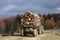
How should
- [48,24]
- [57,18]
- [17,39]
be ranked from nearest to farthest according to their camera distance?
[17,39]
[48,24]
[57,18]

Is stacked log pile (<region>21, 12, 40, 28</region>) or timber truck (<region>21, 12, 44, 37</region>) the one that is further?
stacked log pile (<region>21, 12, 40, 28</region>)

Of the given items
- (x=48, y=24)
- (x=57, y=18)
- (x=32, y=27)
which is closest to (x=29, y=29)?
(x=32, y=27)

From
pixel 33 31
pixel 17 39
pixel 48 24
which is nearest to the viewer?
pixel 17 39

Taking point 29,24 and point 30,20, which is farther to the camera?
point 30,20

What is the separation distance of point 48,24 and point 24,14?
52339 mm

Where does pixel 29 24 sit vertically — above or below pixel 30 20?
below

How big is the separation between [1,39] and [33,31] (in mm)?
5508

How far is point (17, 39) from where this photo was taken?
1136 inches

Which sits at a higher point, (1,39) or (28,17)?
(28,17)

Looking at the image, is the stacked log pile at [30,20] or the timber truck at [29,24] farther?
the stacked log pile at [30,20]

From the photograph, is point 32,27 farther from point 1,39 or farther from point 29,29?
point 1,39

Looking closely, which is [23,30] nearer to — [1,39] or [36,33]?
[36,33]

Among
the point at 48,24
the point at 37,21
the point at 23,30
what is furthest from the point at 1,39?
the point at 48,24

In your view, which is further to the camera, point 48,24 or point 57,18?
point 57,18
